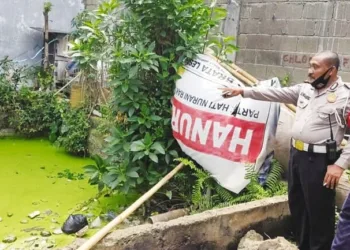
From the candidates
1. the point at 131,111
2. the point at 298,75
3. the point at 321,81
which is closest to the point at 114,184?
the point at 131,111

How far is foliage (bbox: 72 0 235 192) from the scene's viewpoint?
12.6 feet

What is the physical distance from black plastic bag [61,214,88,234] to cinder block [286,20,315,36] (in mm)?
2965

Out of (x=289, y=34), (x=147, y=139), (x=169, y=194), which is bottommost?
(x=169, y=194)

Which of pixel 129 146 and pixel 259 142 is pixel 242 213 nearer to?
pixel 259 142

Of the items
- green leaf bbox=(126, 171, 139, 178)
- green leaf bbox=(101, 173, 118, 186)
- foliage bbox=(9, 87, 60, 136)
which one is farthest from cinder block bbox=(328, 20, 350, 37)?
foliage bbox=(9, 87, 60, 136)

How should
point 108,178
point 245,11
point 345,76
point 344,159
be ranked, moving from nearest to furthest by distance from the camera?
point 344,159 < point 108,178 < point 345,76 < point 245,11

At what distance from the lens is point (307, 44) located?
15.4 ft

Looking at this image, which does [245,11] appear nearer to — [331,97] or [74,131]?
[74,131]

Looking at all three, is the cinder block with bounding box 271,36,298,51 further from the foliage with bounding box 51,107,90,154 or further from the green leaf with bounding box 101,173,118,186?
the foliage with bounding box 51,107,90,154

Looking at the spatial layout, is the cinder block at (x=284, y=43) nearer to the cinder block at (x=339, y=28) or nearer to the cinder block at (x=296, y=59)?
the cinder block at (x=296, y=59)

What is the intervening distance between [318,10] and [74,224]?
3.24 meters

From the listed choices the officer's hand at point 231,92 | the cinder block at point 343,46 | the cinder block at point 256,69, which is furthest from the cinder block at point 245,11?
the officer's hand at point 231,92

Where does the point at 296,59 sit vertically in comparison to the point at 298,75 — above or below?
above

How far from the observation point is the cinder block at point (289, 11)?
4.79 m
